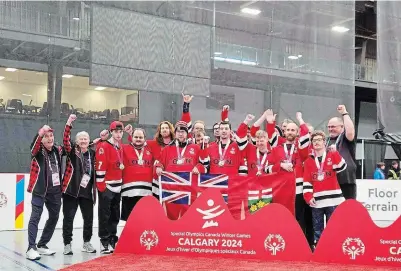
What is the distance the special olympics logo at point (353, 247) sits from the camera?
5512mm

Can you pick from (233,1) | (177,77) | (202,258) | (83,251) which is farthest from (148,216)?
(233,1)

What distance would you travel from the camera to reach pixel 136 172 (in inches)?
265

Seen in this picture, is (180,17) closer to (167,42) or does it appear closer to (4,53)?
(167,42)

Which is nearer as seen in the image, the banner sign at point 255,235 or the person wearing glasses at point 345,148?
the banner sign at point 255,235

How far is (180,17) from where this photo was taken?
1195cm

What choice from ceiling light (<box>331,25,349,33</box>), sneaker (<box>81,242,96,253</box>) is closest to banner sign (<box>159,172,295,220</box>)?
sneaker (<box>81,242,96,253</box>)

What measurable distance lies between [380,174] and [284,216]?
979 cm

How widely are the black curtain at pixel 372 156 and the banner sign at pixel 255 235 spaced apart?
1564cm

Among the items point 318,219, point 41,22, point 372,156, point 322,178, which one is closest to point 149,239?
point 318,219

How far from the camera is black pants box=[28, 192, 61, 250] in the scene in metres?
6.45

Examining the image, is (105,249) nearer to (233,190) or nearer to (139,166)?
(139,166)

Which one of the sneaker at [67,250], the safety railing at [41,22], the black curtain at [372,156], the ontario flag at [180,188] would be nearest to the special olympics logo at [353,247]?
the ontario flag at [180,188]

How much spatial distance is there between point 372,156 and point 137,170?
16.4m

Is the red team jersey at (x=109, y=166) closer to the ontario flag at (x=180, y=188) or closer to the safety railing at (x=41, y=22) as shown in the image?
the ontario flag at (x=180, y=188)
